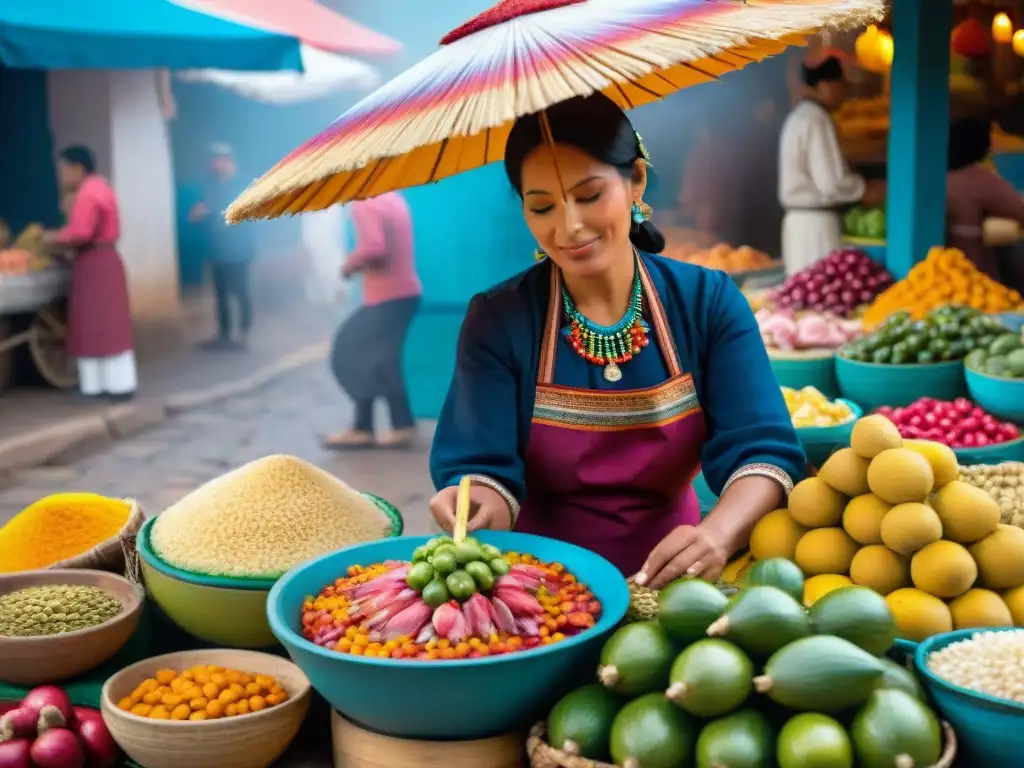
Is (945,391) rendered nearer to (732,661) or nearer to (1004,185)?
(1004,185)

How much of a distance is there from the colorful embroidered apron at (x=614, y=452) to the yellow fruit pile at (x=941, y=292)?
10.4ft

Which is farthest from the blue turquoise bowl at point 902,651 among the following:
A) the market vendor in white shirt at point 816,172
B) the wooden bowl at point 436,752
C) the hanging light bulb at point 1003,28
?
the hanging light bulb at point 1003,28

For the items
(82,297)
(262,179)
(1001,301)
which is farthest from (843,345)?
(82,297)

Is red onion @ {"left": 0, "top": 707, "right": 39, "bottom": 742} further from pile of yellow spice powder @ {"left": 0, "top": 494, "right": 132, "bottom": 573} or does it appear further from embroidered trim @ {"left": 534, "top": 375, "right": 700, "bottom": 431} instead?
embroidered trim @ {"left": 534, "top": 375, "right": 700, "bottom": 431}

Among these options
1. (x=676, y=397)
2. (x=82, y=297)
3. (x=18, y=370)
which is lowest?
(x=18, y=370)

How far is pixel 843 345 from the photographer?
15.6 ft

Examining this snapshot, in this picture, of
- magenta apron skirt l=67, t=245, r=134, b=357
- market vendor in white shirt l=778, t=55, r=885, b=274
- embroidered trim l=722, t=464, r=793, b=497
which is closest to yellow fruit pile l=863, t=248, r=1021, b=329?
market vendor in white shirt l=778, t=55, r=885, b=274

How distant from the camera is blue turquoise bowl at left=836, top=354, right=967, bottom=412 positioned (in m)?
4.32

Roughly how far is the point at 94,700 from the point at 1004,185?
5.68 m

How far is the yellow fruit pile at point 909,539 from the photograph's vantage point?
1.71 metres

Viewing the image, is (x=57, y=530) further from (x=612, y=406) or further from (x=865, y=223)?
(x=865, y=223)

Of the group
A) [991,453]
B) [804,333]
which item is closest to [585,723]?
[991,453]

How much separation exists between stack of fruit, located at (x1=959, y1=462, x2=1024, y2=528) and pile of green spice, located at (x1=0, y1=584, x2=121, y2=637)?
1.52 m

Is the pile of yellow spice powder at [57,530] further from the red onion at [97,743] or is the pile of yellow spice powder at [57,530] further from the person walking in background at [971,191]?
the person walking in background at [971,191]
